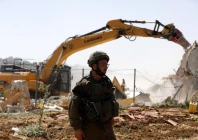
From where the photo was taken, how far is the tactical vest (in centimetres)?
387

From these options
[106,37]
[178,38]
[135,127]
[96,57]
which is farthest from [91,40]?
[96,57]

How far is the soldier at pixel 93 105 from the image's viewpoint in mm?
3838

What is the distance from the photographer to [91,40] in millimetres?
16891

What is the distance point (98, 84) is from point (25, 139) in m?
3.64

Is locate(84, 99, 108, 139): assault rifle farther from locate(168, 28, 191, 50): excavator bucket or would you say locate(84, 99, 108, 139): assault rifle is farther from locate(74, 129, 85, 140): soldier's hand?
locate(168, 28, 191, 50): excavator bucket

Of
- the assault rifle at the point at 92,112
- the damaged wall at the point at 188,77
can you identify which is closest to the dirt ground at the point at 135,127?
the assault rifle at the point at 92,112

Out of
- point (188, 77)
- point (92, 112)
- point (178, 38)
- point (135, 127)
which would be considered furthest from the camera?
point (188, 77)

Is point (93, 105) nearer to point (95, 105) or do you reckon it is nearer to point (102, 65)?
point (95, 105)

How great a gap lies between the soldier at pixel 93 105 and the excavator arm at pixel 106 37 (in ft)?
38.6

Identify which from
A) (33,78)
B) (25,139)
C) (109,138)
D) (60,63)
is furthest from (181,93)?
(109,138)

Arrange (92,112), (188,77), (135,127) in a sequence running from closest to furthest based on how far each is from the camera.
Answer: (92,112), (135,127), (188,77)

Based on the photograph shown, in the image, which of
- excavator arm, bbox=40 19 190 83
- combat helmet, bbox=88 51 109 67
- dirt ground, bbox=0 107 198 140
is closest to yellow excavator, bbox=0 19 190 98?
excavator arm, bbox=40 19 190 83

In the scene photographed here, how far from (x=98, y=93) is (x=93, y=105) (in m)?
0.16

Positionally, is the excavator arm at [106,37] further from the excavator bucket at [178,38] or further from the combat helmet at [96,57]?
the combat helmet at [96,57]
